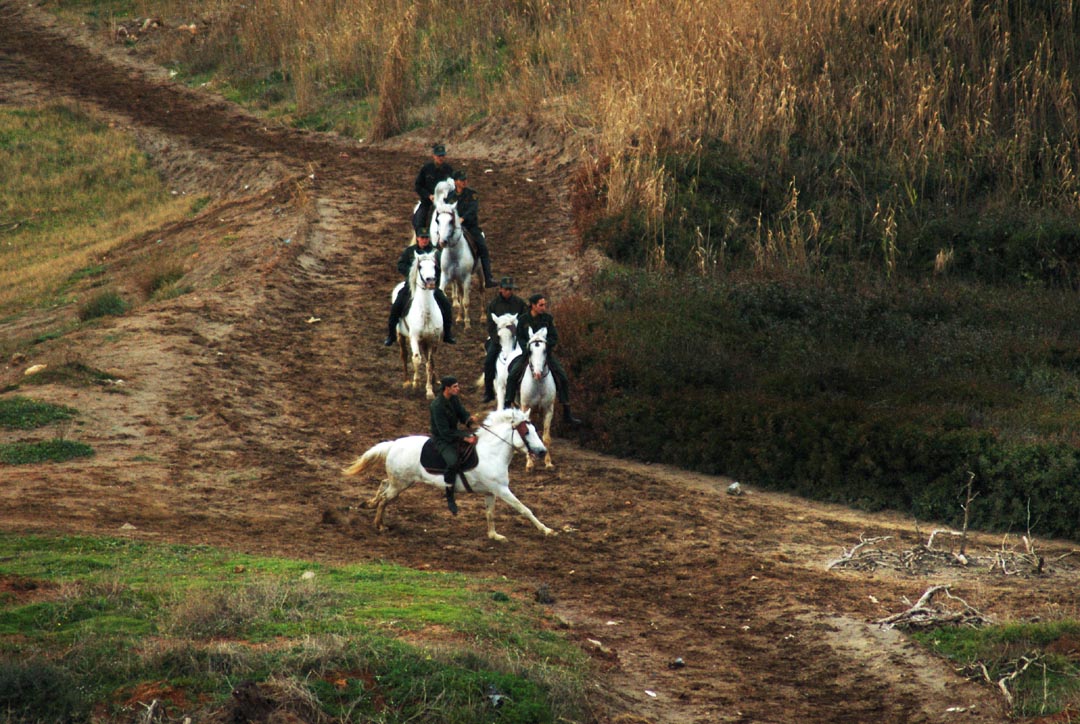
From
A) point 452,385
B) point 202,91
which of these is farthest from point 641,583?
point 202,91

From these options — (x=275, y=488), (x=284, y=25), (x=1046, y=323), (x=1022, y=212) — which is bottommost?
(x=275, y=488)

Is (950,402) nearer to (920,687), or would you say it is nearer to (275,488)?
(920,687)

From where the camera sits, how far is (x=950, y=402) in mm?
17312

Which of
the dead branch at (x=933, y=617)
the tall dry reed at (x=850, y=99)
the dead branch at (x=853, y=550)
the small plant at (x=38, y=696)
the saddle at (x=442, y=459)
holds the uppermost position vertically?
the tall dry reed at (x=850, y=99)

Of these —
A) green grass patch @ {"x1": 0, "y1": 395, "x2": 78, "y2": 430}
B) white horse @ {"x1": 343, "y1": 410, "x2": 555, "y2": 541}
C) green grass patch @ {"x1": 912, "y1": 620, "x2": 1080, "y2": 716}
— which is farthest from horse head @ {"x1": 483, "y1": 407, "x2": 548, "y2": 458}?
green grass patch @ {"x1": 0, "y1": 395, "x2": 78, "y2": 430}

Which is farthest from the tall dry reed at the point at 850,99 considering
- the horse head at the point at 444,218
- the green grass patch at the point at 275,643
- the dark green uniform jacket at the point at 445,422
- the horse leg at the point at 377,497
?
the green grass patch at the point at 275,643

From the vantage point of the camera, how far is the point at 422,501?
49.6ft

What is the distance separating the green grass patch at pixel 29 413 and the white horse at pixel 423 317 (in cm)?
519

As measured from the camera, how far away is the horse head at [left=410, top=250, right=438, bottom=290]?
59.1 feet

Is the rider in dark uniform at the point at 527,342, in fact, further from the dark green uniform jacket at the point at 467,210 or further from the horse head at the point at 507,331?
the dark green uniform jacket at the point at 467,210

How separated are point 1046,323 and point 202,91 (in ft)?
95.4

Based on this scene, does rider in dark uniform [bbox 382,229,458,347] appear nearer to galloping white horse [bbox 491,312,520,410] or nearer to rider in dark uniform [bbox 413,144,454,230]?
galloping white horse [bbox 491,312,520,410]

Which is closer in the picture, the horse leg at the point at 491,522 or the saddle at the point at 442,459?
the saddle at the point at 442,459

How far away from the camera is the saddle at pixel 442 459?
13375mm
